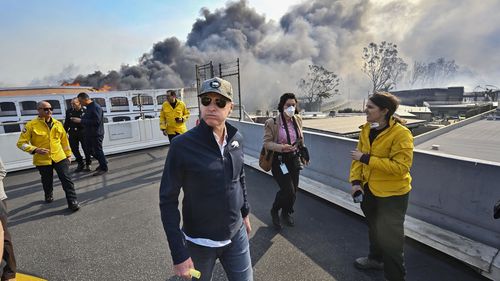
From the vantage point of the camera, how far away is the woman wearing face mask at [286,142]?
3.39 metres

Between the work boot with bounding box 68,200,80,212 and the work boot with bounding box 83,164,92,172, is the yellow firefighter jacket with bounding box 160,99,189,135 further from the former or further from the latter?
the work boot with bounding box 68,200,80,212

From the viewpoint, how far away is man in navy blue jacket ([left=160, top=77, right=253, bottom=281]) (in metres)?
1.48

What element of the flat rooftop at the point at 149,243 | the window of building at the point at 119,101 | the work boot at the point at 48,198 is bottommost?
the flat rooftop at the point at 149,243

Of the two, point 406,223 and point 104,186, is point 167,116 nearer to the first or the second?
point 104,186

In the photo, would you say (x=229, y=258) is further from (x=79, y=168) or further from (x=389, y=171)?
(x=79, y=168)

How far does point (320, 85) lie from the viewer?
205 ft

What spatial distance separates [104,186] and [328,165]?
15.5 feet

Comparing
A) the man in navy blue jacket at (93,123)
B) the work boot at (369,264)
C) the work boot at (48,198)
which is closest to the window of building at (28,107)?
the man in navy blue jacket at (93,123)

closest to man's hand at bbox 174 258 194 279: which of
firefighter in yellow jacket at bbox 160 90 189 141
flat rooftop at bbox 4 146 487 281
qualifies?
flat rooftop at bbox 4 146 487 281

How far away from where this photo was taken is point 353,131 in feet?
33.4

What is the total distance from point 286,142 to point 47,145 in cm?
387

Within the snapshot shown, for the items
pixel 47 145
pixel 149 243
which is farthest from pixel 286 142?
pixel 47 145

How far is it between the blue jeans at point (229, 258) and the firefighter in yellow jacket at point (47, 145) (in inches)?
149

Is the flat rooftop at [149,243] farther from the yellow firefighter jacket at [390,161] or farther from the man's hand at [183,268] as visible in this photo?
the man's hand at [183,268]
